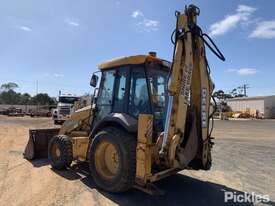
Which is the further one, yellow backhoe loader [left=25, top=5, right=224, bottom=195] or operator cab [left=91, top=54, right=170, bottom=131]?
operator cab [left=91, top=54, right=170, bottom=131]

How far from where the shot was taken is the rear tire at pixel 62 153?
7.73 meters

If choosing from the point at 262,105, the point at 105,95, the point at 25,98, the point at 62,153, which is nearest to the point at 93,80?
the point at 105,95

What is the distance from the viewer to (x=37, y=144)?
31.5 feet

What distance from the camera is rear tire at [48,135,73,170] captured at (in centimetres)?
773

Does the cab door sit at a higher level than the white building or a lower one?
lower

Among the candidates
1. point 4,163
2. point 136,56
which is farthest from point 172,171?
point 4,163

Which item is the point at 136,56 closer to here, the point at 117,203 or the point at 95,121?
the point at 95,121

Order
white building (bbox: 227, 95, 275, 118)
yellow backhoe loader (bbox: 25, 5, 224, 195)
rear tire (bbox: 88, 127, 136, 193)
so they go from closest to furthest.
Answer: yellow backhoe loader (bbox: 25, 5, 224, 195) → rear tire (bbox: 88, 127, 136, 193) → white building (bbox: 227, 95, 275, 118)

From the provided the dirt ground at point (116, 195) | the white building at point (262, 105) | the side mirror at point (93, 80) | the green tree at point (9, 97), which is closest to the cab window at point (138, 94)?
the side mirror at point (93, 80)

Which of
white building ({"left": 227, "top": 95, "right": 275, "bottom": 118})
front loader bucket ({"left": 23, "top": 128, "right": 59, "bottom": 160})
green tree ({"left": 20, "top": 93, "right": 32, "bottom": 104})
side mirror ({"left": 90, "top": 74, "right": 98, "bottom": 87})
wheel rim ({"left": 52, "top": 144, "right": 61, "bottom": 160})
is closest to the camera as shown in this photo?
side mirror ({"left": 90, "top": 74, "right": 98, "bottom": 87})

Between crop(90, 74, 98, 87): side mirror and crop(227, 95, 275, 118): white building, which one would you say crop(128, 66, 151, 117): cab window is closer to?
crop(90, 74, 98, 87): side mirror

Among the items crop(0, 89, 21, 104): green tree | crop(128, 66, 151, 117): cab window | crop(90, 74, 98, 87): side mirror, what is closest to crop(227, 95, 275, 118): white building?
crop(90, 74, 98, 87): side mirror

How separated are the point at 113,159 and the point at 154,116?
4.02 feet

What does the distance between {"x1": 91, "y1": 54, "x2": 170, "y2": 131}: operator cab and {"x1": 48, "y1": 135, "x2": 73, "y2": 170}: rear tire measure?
154 centimetres
